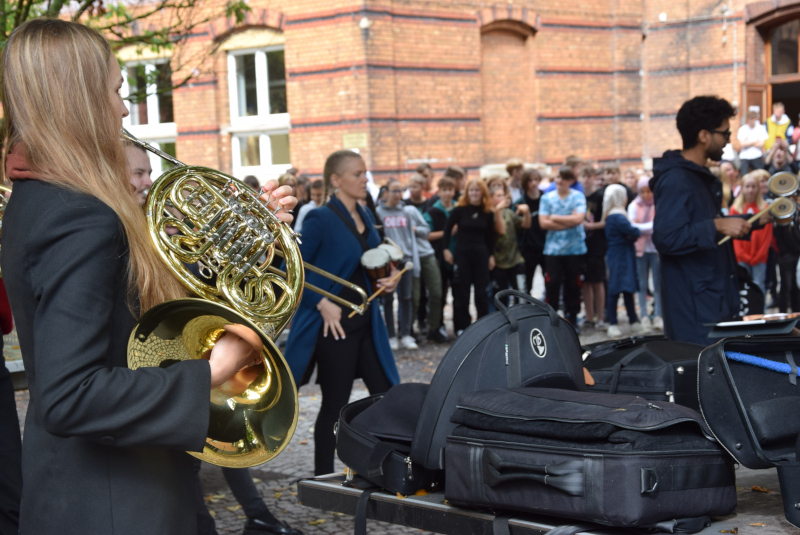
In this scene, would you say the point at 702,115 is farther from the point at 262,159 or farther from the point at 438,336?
the point at 262,159

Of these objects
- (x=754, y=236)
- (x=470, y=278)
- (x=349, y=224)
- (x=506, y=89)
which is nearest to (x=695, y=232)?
(x=349, y=224)

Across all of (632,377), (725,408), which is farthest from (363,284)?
(725,408)

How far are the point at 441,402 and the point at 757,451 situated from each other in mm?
918

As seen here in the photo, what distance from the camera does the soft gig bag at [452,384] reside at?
2568 millimetres

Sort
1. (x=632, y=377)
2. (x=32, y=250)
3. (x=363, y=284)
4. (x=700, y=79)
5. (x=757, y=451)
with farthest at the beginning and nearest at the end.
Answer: (x=700, y=79), (x=363, y=284), (x=632, y=377), (x=757, y=451), (x=32, y=250)

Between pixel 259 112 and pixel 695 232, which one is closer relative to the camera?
pixel 695 232

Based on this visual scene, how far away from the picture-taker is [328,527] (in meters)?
4.29

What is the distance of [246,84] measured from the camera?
50.4 ft

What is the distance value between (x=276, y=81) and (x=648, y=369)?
12965 mm

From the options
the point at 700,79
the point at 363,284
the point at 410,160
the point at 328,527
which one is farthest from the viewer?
the point at 700,79

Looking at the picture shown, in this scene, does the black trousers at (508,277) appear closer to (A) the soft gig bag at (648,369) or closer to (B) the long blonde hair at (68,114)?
(A) the soft gig bag at (648,369)

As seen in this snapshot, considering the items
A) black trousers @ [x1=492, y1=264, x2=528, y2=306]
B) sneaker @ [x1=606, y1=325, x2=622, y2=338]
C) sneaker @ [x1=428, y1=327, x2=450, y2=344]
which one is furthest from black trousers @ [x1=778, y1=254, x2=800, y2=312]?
sneaker @ [x1=428, y1=327, x2=450, y2=344]

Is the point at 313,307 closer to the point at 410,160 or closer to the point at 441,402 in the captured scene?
the point at 441,402

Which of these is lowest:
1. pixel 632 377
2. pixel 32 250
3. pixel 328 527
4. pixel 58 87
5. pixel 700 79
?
pixel 328 527
